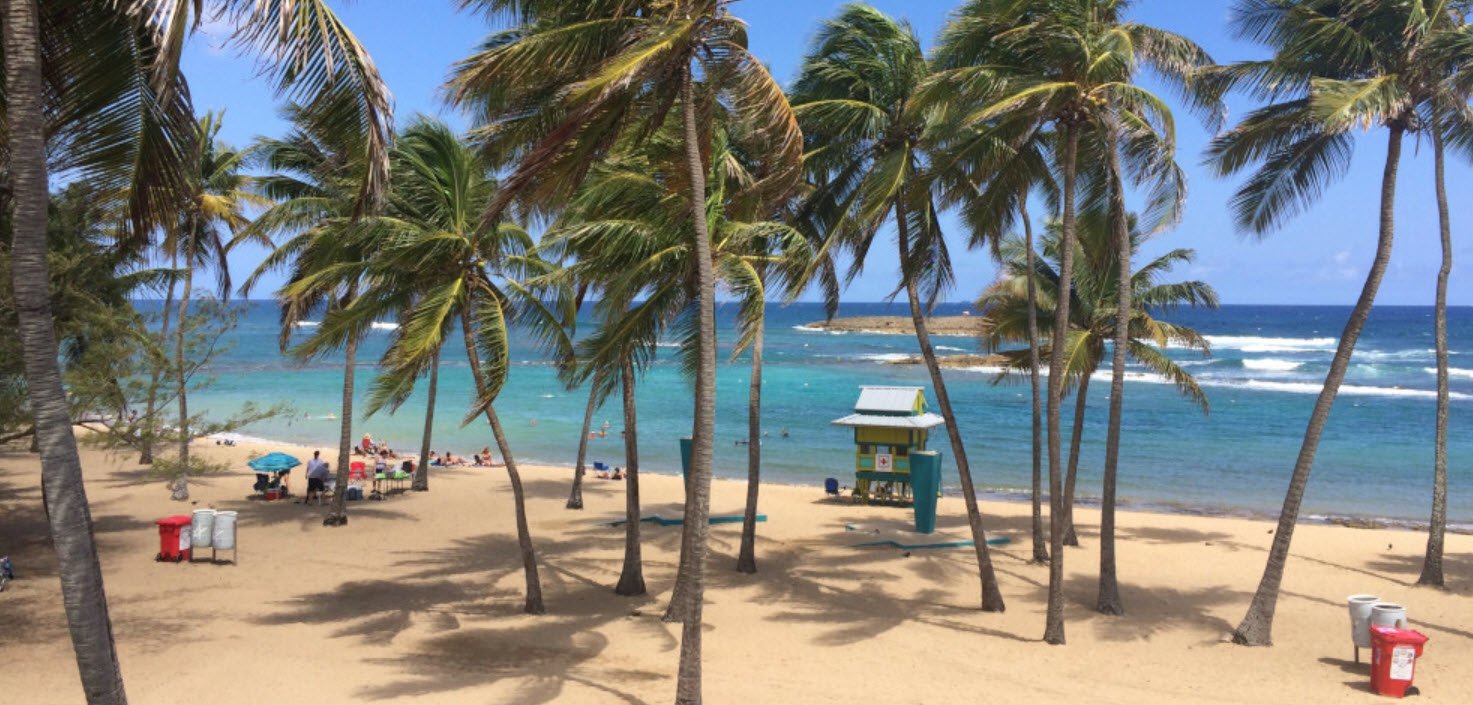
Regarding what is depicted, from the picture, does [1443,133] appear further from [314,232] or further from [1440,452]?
[314,232]

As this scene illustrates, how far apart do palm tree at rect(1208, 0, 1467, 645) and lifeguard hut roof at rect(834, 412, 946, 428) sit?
8.92 meters

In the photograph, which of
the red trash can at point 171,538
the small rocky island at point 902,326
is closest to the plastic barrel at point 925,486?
the red trash can at point 171,538

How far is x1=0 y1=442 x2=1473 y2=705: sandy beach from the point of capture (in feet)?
30.7

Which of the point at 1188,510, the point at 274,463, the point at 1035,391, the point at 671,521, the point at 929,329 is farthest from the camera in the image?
the point at 929,329

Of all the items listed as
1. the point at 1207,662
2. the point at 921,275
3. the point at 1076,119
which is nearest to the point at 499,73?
the point at 1076,119

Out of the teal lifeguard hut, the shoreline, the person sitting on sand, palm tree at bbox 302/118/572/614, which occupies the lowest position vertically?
the shoreline

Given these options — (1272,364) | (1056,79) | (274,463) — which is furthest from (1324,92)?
(1272,364)

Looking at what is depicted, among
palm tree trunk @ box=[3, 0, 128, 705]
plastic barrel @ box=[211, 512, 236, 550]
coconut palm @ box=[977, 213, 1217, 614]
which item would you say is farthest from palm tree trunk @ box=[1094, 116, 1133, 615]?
plastic barrel @ box=[211, 512, 236, 550]

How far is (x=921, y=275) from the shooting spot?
1331 centimetres

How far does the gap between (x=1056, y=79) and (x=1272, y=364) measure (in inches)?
2625

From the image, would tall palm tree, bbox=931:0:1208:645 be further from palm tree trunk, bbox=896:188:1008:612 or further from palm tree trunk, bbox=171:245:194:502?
palm tree trunk, bbox=171:245:194:502

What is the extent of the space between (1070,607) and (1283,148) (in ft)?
18.8

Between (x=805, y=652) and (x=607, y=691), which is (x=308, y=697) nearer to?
(x=607, y=691)

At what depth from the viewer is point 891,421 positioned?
20203 millimetres
